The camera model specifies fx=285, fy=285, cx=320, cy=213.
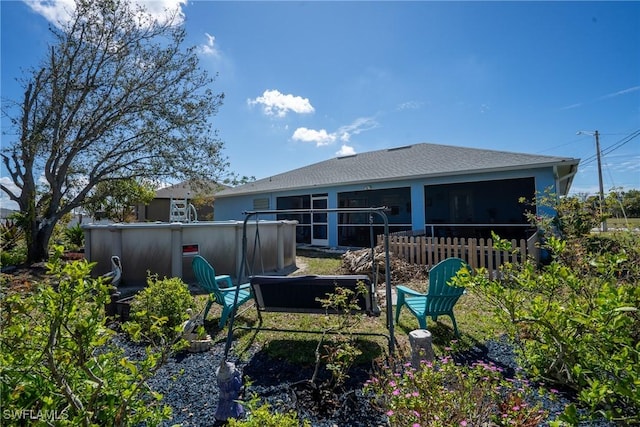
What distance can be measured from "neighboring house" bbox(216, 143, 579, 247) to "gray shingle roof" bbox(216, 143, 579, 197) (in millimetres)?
33

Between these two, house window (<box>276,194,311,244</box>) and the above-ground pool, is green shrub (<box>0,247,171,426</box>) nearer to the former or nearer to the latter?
the above-ground pool

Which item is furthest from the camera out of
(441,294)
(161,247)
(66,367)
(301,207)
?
(301,207)

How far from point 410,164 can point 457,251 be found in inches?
246

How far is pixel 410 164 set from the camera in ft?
41.9

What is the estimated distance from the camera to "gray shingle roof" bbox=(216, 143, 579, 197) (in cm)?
955

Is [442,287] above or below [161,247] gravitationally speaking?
below

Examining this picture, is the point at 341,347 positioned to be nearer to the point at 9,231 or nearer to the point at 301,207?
the point at 301,207

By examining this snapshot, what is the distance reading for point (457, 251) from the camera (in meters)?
7.40

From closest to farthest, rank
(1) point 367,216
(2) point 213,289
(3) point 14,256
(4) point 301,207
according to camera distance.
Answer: (2) point 213,289, (3) point 14,256, (1) point 367,216, (4) point 301,207

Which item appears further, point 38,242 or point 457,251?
point 38,242

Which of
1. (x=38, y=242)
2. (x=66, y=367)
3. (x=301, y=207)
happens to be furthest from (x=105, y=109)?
(x=66, y=367)

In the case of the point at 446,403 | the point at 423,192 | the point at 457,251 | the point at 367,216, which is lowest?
the point at 446,403

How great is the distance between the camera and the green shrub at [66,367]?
52.3 inches

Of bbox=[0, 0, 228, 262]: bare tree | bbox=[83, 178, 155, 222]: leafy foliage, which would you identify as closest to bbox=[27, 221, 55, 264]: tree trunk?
bbox=[0, 0, 228, 262]: bare tree
